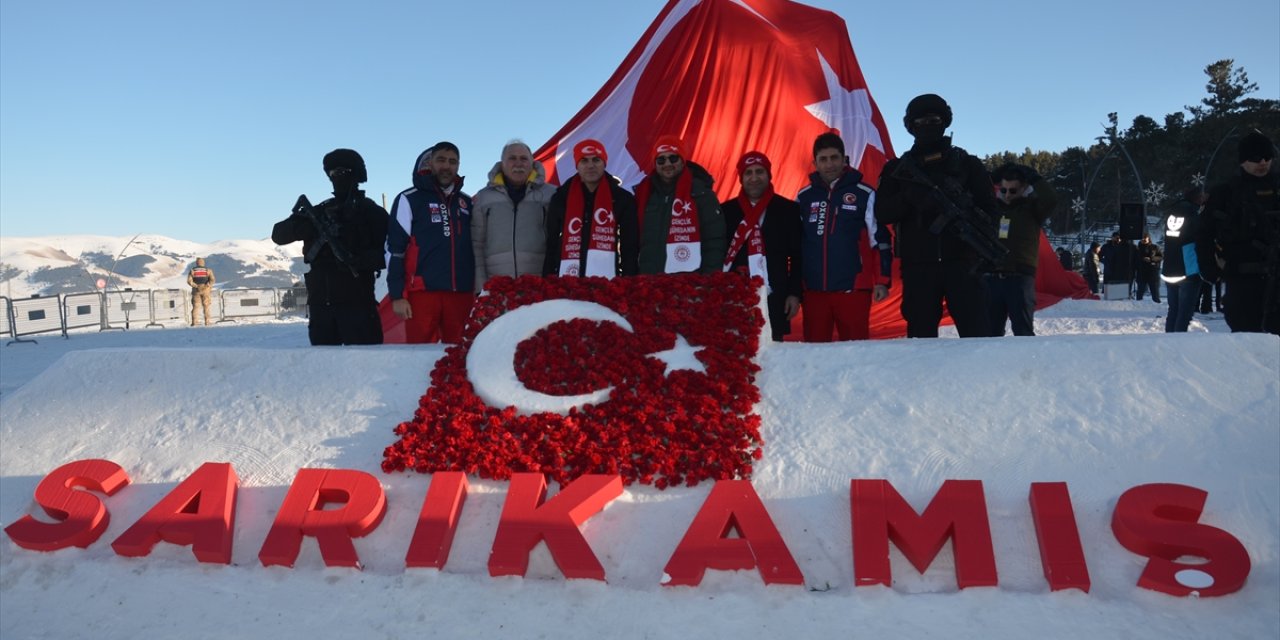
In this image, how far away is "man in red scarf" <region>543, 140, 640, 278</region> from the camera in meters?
4.54

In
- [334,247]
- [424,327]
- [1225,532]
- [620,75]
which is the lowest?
[1225,532]

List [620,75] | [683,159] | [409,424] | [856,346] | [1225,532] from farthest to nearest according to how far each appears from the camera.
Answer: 1. [620,75]
2. [683,159]
3. [856,346]
4. [409,424]
5. [1225,532]

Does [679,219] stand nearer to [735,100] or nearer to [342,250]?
[342,250]

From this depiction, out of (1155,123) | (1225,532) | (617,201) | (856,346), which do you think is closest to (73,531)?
(617,201)

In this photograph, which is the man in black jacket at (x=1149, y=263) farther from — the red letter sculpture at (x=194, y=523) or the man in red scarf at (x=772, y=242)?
the red letter sculpture at (x=194, y=523)

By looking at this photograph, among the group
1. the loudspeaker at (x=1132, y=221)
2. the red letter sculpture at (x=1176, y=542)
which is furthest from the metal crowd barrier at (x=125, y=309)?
the loudspeaker at (x=1132, y=221)

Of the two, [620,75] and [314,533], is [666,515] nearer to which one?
[314,533]

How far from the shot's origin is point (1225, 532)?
2584 millimetres

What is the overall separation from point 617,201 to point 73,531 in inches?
A: 114

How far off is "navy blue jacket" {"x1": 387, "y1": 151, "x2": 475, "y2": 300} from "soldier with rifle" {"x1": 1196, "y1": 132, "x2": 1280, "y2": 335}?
441cm

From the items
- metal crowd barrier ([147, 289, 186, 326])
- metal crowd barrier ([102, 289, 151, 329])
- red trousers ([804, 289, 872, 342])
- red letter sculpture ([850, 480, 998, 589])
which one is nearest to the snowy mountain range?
metal crowd barrier ([147, 289, 186, 326])

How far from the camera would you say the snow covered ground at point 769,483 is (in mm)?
2535

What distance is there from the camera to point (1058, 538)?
8.63 feet

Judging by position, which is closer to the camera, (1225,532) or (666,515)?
(1225,532)
